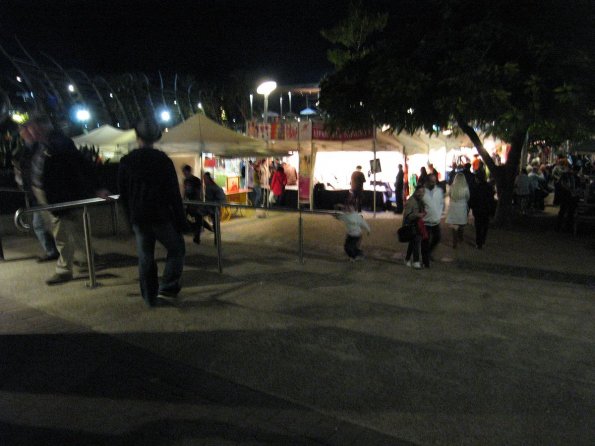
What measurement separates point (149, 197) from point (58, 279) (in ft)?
7.28

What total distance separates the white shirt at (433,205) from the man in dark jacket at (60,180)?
5.03 metres

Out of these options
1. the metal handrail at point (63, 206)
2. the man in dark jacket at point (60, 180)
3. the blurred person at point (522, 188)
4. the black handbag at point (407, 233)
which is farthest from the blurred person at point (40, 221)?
the blurred person at point (522, 188)

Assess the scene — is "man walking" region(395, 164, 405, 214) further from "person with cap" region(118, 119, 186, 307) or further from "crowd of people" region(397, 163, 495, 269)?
"person with cap" region(118, 119, 186, 307)

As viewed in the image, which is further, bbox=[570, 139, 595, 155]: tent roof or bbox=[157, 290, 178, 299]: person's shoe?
bbox=[570, 139, 595, 155]: tent roof

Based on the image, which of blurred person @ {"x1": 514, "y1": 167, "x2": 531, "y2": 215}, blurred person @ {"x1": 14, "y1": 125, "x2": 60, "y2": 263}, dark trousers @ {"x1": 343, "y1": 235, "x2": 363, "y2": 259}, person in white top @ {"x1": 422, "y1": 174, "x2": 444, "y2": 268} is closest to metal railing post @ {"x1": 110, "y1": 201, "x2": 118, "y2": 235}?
blurred person @ {"x1": 14, "y1": 125, "x2": 60, "y2": 263}

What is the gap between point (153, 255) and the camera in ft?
17.1

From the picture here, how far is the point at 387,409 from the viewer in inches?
135

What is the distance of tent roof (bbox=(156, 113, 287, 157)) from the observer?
1233 centimetres

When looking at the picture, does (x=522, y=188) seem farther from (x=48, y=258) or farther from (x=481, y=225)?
(x=48, y=258)

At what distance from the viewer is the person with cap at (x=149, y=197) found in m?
5.00

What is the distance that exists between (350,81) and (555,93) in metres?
4.27

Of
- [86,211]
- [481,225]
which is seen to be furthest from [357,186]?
[86,211]

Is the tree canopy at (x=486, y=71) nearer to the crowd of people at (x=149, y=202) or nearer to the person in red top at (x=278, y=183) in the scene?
the crowd of people at (x=149, y=202)

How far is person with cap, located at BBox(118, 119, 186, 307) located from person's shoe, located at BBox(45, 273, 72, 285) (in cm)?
164
